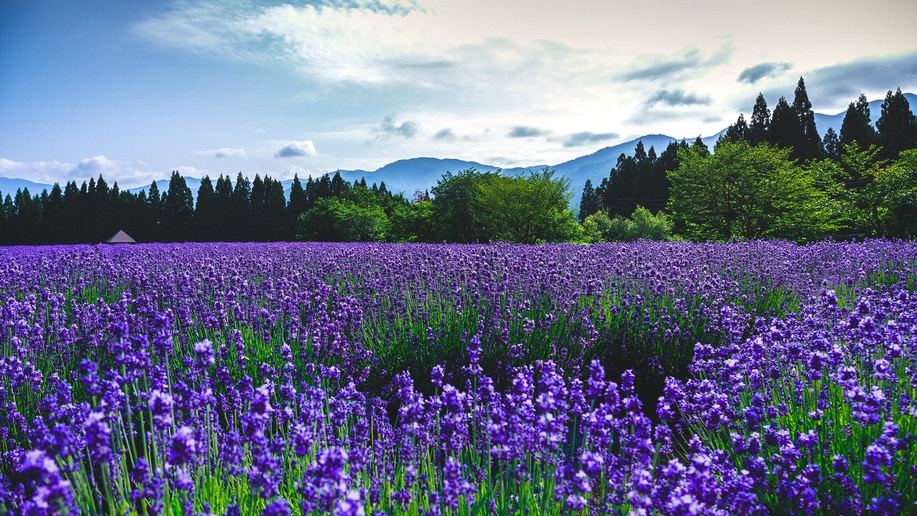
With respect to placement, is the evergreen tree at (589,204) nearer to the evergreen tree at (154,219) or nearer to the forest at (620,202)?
the forest at (620,202)

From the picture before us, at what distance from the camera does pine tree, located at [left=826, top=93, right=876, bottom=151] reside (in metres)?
38.6

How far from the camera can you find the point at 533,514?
2.29 meters

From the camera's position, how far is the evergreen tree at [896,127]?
35.9 meters

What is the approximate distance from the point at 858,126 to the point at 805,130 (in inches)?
129

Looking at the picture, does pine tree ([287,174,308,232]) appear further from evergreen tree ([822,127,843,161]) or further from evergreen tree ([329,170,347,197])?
evergreen tree ([822,127,843,161])

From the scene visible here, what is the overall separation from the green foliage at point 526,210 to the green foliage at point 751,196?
21.3 feet

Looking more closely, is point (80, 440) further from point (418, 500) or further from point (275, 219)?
point (275, 219)

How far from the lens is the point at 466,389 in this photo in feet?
14.8

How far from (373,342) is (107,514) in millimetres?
3159

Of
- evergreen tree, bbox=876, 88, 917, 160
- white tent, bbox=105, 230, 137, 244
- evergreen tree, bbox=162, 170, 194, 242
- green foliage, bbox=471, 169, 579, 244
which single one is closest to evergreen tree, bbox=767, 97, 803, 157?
evergreen tree, bbox=876, 88, 917, 160

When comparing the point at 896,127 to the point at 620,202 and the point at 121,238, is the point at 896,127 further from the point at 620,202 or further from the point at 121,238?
the point at 121,238

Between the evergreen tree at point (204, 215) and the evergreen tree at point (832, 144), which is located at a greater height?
the evergreen tree at point (832, 144)

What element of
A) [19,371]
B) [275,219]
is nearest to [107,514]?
[19,371]

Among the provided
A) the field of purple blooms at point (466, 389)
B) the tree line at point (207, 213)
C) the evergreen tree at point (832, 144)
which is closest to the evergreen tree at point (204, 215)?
the tree line at point (207, 213)
